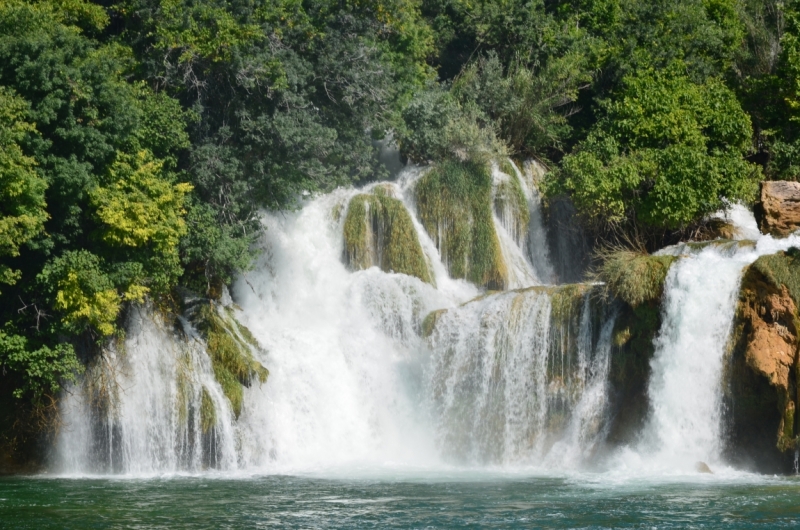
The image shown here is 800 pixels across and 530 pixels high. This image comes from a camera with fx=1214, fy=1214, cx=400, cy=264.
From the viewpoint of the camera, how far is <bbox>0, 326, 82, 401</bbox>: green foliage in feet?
89.1

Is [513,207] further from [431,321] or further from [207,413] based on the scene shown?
[207,413]

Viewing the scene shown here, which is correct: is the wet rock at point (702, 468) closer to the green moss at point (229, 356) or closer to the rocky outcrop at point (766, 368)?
the rocky outcrop at point (766, 368)

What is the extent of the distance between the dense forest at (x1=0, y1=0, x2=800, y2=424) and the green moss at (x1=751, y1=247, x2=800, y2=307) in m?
7.41

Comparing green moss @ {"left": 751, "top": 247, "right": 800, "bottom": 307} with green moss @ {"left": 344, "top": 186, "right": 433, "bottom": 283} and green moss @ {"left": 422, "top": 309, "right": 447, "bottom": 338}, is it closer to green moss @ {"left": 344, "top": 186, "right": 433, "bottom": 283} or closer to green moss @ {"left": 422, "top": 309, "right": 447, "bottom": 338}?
green moss @ {"left": 422, "top": 309, "right": 447, "bottom": 338}

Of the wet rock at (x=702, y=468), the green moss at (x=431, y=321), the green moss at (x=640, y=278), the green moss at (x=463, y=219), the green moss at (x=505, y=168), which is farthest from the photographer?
the green moss at (x=505, y=168)

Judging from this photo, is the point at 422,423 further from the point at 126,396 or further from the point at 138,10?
the point at 138,10

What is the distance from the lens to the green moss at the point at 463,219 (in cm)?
3528

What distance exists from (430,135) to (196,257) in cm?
999

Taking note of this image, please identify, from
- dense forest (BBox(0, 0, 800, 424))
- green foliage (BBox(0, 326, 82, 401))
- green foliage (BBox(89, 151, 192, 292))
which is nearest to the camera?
green foliage (BBox(0, 326, 82, 401))

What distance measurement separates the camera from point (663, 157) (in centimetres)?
3478

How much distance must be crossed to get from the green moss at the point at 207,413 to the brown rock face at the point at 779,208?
1484 cm

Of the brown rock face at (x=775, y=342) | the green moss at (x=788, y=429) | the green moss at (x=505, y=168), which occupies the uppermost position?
the green moss at (x=505, y=168)

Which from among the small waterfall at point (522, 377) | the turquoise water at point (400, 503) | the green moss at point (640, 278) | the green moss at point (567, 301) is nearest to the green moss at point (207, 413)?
the turquoise water at point (400, 503)

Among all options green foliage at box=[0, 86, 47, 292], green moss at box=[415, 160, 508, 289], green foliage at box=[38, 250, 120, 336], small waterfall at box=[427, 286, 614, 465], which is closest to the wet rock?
small waterfall at box=[427, 286, 614, 465]
